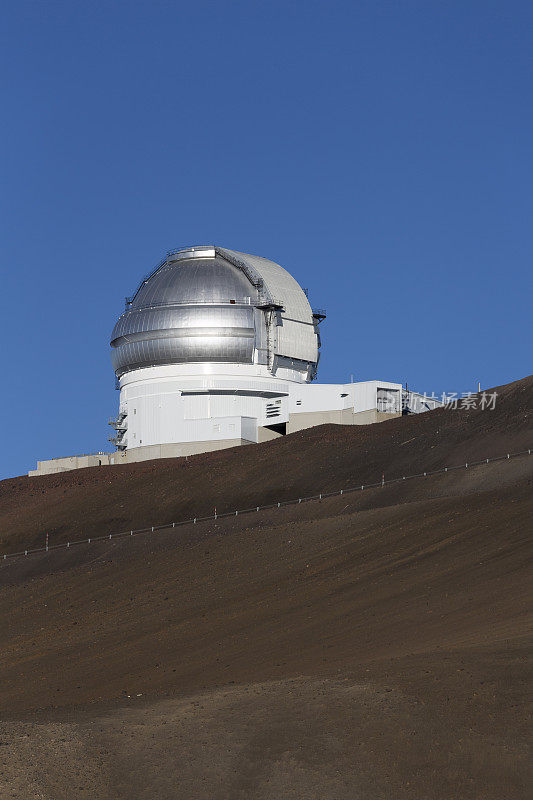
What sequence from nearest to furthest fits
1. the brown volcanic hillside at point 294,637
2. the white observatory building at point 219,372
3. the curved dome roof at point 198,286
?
the brown volcanic hillside at point 294,637 → the white observatory building at point 219,372 → the curved dome roof at point 198,286

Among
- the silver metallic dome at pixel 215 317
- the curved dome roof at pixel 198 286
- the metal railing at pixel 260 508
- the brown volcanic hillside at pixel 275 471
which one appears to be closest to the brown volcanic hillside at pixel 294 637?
the brown volcanic hillside at pixel 275 471

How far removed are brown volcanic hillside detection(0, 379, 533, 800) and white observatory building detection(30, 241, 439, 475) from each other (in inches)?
486

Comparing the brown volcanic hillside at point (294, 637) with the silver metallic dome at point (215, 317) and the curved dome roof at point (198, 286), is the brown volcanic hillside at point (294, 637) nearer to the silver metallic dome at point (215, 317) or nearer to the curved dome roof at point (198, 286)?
the silver metallic dome at point (215, 317)

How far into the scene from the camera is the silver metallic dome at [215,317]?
7319 cm

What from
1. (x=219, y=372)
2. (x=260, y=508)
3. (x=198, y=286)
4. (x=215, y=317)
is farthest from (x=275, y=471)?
(x=198, y=286)

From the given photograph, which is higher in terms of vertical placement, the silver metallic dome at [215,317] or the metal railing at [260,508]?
the silver metallic dome at [215,317]

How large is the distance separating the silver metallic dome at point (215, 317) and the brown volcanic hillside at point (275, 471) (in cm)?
1040

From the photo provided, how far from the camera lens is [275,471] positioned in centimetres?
5578

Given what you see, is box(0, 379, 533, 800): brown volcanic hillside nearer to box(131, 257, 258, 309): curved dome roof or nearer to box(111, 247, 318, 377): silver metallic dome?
box(111, 247, 318, 377): silver metallic dome

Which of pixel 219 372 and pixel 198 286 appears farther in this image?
pixel 198 286

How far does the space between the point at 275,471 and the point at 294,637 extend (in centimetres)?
3048

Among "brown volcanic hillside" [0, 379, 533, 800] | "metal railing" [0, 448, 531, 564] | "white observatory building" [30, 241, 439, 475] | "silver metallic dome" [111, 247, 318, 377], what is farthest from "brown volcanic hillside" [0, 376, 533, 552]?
"silver metallic dome" [111, 247, 318, 377]

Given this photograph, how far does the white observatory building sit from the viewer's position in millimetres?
70812

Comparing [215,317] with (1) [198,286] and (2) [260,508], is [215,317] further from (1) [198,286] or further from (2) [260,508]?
(2) [260,508]
